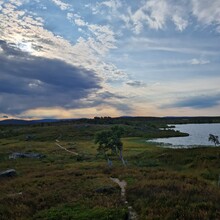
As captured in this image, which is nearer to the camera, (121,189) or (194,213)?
(194,213)

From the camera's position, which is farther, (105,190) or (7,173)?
(7,173)

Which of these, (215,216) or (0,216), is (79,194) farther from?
(215,216)

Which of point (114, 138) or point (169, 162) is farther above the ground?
point (114, 138)

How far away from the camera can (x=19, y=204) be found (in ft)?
69.4

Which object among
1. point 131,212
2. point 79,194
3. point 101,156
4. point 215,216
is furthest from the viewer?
point 101,156

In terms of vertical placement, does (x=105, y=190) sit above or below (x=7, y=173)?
above

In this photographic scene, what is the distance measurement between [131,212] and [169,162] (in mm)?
36711

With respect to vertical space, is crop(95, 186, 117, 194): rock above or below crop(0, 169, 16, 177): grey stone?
above

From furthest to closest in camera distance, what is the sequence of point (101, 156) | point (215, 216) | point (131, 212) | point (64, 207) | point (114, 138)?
point (101, 156)
point (114, 138)
point (64, 207)
point (131, 212)
point (215, 216)

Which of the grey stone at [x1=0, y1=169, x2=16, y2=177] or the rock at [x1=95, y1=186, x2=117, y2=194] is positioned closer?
the rock at [x1=95, y1=186, x2=117, y2=194]

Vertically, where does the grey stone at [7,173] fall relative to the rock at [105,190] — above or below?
below

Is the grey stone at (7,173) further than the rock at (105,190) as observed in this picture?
Yes

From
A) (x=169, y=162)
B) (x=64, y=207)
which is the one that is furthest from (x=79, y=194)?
(x=169, y=162)

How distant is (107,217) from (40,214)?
15.4 ft
